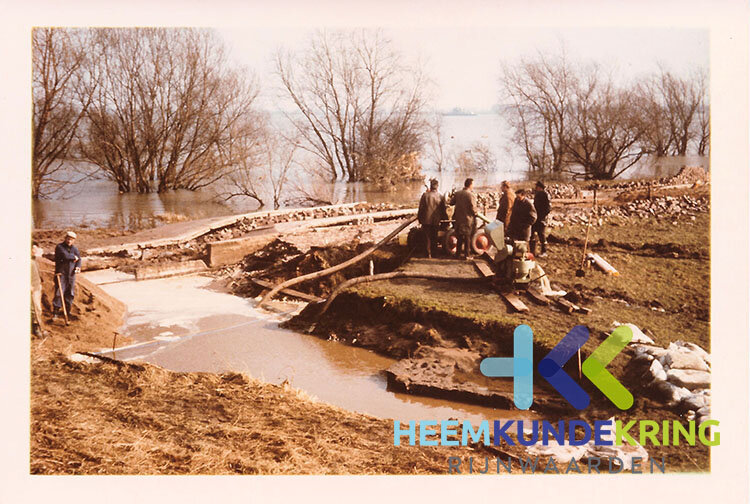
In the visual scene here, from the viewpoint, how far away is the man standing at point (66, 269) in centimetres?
531

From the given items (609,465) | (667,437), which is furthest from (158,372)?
(667,437)

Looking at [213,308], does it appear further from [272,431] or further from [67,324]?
[272,431]

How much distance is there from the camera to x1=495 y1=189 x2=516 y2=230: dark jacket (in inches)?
237

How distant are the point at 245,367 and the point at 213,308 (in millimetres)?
872

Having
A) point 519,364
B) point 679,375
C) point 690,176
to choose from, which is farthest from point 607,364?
point 690,176

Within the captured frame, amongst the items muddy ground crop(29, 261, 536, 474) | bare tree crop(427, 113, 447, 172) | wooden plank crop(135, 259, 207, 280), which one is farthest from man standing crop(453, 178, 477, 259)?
wooden plank crop(135, 259, 207, 280)

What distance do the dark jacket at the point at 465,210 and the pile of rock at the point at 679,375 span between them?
2085 mm

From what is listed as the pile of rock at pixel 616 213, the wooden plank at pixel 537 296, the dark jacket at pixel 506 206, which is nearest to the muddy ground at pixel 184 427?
the wooden plank at pixel 537 296

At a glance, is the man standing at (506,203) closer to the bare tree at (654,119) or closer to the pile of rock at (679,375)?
the bare tree at (654,119)

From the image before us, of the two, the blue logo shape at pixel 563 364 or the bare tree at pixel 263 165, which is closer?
the blue logo shape at pixel 563 364

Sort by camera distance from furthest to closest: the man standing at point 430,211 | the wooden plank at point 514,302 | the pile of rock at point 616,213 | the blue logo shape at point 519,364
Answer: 1. the man standing at point 430,211
2. the pile of rock at point 616,213
3. the wooden plank at point 514,302
4. the blue logo shape at point 519,364

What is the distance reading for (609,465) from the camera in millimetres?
4453

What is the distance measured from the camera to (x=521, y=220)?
603cm

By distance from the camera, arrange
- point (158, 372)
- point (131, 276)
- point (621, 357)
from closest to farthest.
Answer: point (621, 357) < point (158, 372) < point (131, 276)
